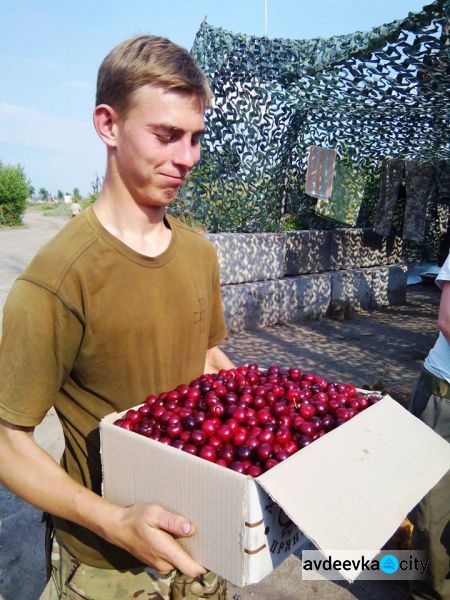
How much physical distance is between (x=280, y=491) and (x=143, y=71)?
113cm

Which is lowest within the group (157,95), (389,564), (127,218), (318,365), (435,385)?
(318,365)

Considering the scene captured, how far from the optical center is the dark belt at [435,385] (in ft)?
7.98

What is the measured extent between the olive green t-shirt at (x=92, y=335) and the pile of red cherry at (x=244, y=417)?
4.5 inches

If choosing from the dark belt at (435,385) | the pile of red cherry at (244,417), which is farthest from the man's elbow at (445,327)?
the pile of red cherry at (244,417)

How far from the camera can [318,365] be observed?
6.76 metres

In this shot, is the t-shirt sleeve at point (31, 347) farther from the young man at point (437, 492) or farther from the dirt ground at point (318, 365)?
the dirt ground at point (318, 365)

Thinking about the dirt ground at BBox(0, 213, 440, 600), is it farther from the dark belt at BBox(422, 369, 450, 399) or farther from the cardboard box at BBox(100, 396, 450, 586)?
the cardboard box at BBox(100, 396, 450, 586)

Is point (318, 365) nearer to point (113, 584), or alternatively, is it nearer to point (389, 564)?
point (389, 564)

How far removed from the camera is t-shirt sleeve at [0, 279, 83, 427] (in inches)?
49.2

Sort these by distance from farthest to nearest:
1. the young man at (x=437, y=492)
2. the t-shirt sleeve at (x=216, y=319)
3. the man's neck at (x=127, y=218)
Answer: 1. the young man at (x=437, y=492)
2. the t-shirt sleeve at (x=216, y=319)
3. the man's neck at (x=127, y=218)

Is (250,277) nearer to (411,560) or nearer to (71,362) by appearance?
(411,560)

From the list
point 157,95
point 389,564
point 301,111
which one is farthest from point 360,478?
point 301,111

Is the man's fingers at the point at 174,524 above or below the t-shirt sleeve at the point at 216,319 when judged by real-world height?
below

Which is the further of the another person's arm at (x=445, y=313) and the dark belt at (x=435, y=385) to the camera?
the dark belt at (x=435, y=385)
